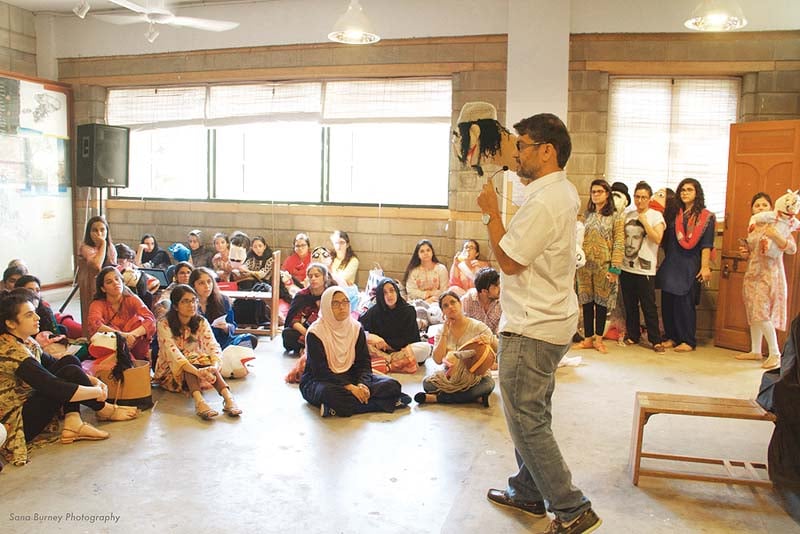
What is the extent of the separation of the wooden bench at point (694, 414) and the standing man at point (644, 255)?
8.87 ft

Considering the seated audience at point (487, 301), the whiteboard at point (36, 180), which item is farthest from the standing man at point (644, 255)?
the whiteboard at point (36, 180)

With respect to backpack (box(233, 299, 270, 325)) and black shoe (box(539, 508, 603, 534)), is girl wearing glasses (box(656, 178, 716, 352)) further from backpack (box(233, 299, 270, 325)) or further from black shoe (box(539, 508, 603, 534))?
black shoe (box(539, 508, 603, 534))

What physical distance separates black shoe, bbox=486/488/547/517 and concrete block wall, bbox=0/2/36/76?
7.45 meters

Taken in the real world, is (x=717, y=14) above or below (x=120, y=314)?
above

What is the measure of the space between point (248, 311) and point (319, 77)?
2669 millimetres

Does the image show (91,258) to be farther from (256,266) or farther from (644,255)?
(644,255)

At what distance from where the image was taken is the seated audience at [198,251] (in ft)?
25.3

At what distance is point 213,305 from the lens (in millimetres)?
5297

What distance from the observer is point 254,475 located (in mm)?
3316

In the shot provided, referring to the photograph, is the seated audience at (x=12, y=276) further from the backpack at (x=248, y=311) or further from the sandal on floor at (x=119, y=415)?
the backpack at (x=248, y=311)

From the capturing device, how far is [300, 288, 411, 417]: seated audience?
13.6 feet

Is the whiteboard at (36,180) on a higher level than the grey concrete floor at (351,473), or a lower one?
higher

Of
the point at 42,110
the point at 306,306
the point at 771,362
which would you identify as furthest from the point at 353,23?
the point at 42,110

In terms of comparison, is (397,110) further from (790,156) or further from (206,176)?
(790,156)
